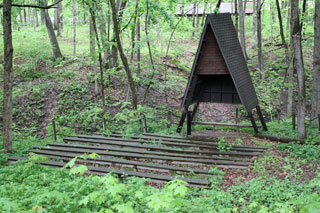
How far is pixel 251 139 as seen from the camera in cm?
1132

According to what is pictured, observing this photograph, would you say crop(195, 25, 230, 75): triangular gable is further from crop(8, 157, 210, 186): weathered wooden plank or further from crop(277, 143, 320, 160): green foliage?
crop(8, 157, 210, 186): weathered wooden plank

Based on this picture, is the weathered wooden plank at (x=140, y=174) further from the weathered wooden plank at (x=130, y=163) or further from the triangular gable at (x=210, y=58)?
the triangular gable at (x=210, y=58)

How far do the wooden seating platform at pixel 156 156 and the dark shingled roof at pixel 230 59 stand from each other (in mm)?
2366

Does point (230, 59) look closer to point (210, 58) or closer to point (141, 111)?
point (210, 58)

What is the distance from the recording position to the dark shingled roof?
10.8m

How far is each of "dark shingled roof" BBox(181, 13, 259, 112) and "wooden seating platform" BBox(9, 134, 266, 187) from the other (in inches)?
93.2

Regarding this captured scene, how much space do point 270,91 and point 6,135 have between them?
18.3 m

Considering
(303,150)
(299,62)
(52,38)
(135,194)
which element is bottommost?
(303,150)

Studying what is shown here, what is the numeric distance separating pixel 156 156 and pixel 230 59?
521 centimetres

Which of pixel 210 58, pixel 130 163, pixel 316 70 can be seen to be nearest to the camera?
pixel 130 163

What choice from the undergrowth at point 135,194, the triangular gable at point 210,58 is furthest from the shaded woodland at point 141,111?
the triangular gable at point 210,58

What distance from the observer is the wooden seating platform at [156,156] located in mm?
7659

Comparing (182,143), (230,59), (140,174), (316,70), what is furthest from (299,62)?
(140,174)

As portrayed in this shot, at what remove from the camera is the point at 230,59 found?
1097cm
